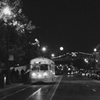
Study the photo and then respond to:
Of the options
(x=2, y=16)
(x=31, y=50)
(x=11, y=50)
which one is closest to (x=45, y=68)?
(x=11, y=50)

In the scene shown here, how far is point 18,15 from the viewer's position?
138 ft

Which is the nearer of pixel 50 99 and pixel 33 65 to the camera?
pixel 50 99

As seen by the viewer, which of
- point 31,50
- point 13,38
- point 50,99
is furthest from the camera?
point 31,50

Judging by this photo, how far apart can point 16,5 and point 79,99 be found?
24726mm

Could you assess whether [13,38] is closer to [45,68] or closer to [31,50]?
[45,68]

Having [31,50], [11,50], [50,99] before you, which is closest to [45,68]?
[11,50]

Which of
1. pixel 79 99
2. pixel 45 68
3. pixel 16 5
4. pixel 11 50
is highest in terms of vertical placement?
pixel 16 5

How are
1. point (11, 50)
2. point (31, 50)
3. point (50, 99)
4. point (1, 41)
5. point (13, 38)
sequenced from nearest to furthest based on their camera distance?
point (50, 99) < point (13, 38) < point (1, 41) < point (11, 50) < point (31, 50)

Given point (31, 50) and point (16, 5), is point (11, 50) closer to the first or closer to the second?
point (16, 5)

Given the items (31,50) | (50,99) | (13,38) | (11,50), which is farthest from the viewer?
(31,50)

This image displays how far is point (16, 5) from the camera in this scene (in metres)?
40.5

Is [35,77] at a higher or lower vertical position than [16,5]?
lower

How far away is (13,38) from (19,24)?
145 inches

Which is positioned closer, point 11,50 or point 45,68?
point 45,68
